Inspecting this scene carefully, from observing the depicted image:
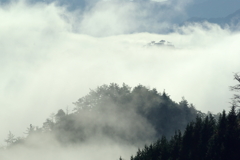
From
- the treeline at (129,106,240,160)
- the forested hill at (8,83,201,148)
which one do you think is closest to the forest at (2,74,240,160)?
the forested hill at (8,83,201,148)

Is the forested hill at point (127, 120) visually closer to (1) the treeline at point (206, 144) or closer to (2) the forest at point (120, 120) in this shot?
(2) the forest at point (120, 120)

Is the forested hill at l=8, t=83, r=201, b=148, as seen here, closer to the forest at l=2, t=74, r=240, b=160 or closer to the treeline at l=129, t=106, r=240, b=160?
the forest at l=2, t=74, r=240, b=160

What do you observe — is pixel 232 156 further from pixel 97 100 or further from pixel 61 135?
pixel 97 100

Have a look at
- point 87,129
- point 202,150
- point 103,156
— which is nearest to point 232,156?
point 202,150

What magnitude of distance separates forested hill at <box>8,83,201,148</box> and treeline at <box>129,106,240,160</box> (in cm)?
5919

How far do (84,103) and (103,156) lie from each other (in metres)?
26.0

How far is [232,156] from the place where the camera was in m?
42.9

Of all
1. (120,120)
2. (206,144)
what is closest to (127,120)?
(120,120)

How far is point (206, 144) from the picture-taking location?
47.8 meters

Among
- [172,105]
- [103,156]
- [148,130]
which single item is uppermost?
[172,105]

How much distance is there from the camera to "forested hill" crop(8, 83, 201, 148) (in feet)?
379

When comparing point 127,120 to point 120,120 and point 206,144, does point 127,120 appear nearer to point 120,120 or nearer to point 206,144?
point 120,120

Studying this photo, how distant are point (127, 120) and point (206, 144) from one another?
71.4m

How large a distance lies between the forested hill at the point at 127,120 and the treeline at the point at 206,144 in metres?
59.2
